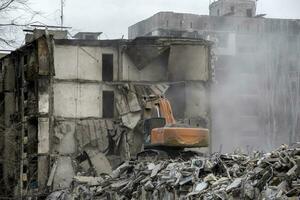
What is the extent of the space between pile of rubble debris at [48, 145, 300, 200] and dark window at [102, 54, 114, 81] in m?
7.75

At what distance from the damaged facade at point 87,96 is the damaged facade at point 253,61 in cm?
857

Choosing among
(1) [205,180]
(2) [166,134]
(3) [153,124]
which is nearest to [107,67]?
(3) [153,124]

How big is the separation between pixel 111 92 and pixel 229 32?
2959 centimetres

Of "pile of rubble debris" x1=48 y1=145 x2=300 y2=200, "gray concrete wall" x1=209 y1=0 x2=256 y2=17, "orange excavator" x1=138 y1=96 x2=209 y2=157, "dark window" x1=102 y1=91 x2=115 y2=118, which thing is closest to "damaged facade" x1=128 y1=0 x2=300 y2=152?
"gray concrete wall" x1=209 y1=0 x2=256 y2=17

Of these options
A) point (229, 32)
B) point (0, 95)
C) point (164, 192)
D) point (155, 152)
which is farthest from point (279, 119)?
point (164, 192)

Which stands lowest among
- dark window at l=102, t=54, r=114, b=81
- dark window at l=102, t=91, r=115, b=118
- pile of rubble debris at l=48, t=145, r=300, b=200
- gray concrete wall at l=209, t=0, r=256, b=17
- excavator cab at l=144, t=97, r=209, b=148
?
pile of rubble debris at l=48, t=145, r=300, b=200

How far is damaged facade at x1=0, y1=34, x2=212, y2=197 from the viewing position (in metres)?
27.4

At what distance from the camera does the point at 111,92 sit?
2983 cm

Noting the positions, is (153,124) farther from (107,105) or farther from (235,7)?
(235,7)

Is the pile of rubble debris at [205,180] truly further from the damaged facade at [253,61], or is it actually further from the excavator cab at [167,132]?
the damaged facade at [253,61]

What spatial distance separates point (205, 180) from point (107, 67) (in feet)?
51.5

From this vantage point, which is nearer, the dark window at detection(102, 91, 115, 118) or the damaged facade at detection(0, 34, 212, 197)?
the damaged facade at detection(0, 34, 212, 197)

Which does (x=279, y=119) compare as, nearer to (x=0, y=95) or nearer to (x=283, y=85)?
(x=283, y=85)

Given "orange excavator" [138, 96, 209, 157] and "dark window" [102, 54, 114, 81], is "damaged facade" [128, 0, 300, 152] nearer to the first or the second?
"dark window" [102, 54, 114, 81]
